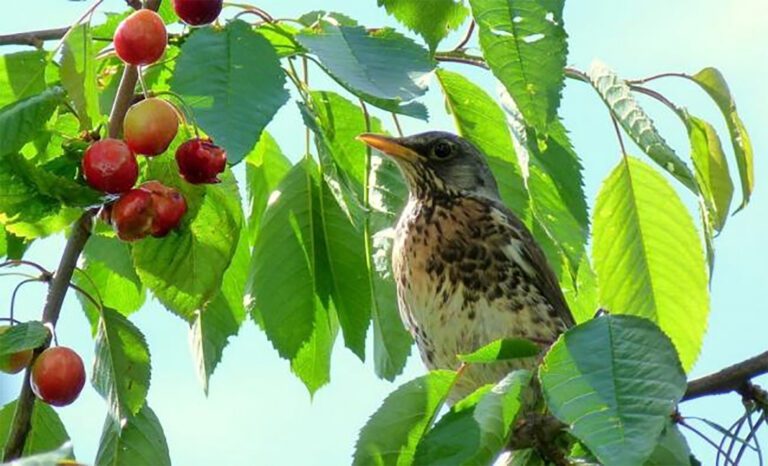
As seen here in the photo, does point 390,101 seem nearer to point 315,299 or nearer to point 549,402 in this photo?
point 549,402

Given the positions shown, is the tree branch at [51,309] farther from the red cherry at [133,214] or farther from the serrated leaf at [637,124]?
the serrated leaf at [637,124]

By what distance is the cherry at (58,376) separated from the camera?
112 inches

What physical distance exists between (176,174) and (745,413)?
1.14m

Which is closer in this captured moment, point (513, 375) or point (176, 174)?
point (513, 375)

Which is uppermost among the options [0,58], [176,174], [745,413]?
[0,58]

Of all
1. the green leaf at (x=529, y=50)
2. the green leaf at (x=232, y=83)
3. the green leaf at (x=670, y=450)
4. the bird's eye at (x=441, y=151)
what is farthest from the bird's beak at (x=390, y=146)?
the green leaf at (x=670, y=450)

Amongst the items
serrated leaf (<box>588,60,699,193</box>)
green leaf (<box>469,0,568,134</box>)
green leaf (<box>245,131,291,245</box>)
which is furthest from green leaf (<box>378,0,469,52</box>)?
green leaf (<box>245,131,291,245</box>)

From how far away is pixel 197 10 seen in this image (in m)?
3.01

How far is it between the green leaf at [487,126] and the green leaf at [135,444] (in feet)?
3.18

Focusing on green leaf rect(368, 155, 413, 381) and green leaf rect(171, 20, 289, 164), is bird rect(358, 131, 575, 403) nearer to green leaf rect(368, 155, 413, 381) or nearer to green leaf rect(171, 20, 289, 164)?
green leaf rect(368, 155, 413, 381)

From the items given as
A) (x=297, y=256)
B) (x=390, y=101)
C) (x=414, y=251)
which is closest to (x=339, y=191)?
(x=297, y=256)

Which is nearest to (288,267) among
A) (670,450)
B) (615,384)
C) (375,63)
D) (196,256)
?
(196,256)

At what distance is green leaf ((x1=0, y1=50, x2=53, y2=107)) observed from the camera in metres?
3.21

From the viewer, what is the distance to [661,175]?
3645 millimetres
